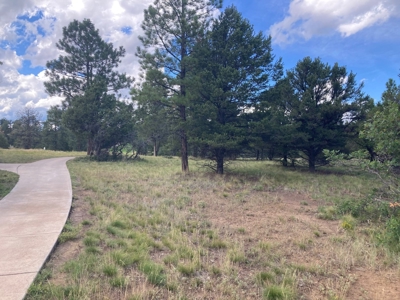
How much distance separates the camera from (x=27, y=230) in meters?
4.95

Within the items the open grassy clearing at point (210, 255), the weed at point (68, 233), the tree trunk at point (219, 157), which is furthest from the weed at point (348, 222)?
the tree trunk at point (219, 157)

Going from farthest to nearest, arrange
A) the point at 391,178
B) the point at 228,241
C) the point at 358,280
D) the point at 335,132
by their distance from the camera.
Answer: the point at 335,132
the point at 391,178
the point at 228,241
the point at 358,280

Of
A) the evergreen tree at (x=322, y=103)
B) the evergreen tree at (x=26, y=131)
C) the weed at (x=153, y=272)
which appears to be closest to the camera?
the weed at (x=153, y=272)

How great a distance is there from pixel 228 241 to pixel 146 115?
11376mm

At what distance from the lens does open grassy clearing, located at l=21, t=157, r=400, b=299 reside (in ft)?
11.1

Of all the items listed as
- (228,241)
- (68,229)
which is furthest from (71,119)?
(228,241)

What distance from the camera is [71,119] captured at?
2280 cm

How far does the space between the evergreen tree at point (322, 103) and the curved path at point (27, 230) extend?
13.7 metres

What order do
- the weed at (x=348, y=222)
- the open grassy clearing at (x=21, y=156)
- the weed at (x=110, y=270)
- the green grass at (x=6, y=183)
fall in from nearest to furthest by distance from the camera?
the weed at (x=110, y=270) < the weed at (x=348, y=222) < the green grass at (x=6, y=183) < the open grassy clearing at (x=21, y=156)

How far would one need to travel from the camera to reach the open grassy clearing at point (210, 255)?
11.1 feet

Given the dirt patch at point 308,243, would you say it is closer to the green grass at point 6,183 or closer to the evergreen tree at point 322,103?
the green grass at point 6,183

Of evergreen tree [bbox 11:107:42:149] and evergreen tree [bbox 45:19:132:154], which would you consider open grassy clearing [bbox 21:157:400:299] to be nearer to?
evergreen tree [bbox 45:19:132:154]

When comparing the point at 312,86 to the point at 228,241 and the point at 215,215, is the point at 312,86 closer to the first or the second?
the point at 215,215

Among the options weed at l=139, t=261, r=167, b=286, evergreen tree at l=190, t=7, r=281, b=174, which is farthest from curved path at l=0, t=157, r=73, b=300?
evergreen tree at l=190, t=7, r=281, b=174
